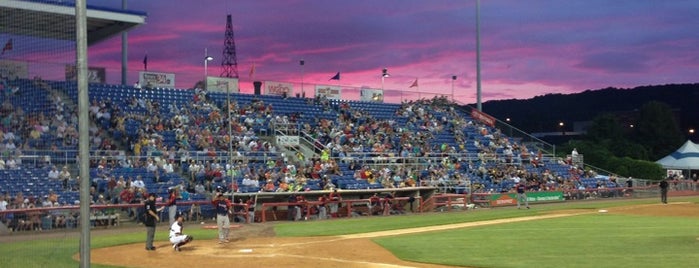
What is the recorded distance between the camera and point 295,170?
36.6 m

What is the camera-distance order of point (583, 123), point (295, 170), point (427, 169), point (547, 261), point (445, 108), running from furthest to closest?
point (583, 123)
point (445, 108)
point (427, 169)
point (295, 170)
point (547, 261)

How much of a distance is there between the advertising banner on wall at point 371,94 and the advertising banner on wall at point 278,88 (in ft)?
21.4

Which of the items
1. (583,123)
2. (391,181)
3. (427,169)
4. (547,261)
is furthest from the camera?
(583,123)

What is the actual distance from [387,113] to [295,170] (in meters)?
16.9

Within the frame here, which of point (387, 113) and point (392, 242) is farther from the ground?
point (387, 113)

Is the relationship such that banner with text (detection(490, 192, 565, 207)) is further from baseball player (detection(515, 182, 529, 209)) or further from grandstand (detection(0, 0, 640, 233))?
baseball player (detection(515, 182, 529, 209))

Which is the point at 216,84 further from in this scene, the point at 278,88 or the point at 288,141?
the point at 288,141

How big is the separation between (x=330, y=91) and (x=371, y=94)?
3.79 m

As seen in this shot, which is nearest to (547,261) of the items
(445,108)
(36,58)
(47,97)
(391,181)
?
(36,58)

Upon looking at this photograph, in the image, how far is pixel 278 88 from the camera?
161 feet

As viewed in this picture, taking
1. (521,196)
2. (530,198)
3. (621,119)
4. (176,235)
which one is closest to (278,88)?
(530,198)

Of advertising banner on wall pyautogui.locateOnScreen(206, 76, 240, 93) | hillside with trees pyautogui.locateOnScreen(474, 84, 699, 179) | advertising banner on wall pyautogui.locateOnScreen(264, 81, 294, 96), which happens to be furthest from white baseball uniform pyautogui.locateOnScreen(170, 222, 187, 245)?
hillside with trees pyautogui.locateOnScreen(474, 84, 699, 179)

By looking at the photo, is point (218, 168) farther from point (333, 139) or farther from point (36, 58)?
point (36, 58)

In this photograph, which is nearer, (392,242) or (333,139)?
(392,242)
